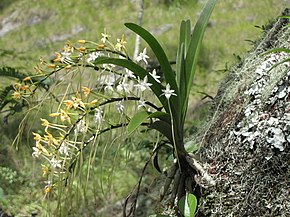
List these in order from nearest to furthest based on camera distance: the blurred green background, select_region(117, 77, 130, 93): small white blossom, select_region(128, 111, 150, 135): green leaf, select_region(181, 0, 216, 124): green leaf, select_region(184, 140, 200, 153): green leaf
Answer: select_region(128, 111, 150, 135): green leaf, select_region(117, 77, 130, 93): small white blossom, select_region(181, 0, 216, 124): green leaf, select_region(184, 140, 200, 153): green leaf, the blurred green background

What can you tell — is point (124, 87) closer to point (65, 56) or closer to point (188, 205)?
point (65, 56)

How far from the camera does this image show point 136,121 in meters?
1.22

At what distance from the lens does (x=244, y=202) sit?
4.50 ft

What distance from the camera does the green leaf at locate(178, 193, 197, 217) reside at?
1.33 metres

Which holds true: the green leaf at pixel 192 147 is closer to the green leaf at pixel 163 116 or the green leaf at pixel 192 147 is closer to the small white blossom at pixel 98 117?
the green leaf at pixel 163 116

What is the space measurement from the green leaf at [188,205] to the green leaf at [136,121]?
0.30m

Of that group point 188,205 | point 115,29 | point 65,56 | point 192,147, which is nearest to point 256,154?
point 188,205

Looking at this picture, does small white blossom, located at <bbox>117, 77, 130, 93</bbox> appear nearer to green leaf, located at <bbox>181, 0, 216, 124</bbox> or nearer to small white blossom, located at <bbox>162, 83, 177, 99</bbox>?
small white blossom, located at <bbox>162, 83, 177, 99</bbox>

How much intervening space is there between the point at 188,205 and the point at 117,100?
0.38 metres

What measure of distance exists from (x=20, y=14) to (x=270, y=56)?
24.4ft

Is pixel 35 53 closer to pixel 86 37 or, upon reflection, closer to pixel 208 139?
pixel 86 37

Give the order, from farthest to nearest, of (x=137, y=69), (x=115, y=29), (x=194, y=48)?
(x=115, y=29) < (x=194, y=48) < (x=137, y=69)

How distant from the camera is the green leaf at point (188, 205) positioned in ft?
4.36

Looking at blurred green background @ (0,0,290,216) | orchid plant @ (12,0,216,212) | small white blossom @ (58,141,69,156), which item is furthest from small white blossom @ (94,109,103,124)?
blurred green background @ (0,0,290,216)
